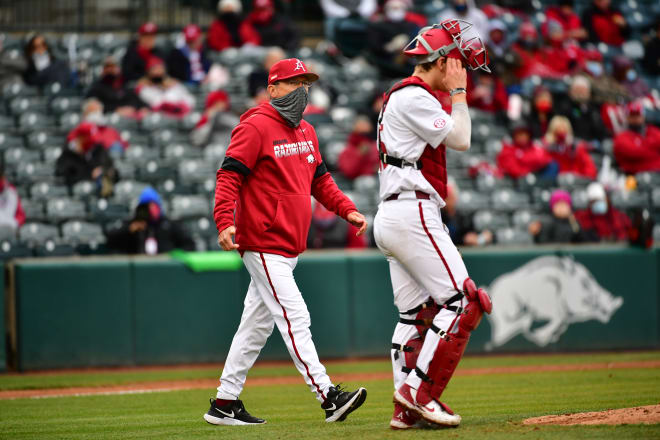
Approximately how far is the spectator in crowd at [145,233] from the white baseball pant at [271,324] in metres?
5.61

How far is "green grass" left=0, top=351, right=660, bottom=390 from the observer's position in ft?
32.1

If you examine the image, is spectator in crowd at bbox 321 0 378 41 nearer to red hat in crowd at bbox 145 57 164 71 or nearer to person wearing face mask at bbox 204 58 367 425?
red hat in crowd at bbox 145 57 164 71

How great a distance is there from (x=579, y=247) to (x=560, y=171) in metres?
2.55

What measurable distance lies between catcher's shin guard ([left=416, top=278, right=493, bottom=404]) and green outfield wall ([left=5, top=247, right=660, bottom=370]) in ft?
20.6

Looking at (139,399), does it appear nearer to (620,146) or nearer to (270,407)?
(270,407)

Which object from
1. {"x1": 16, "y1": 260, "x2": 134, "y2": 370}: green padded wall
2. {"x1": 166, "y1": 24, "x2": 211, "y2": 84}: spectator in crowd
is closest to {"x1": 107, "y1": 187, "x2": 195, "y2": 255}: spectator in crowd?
{"x1": 16, "y1": 260, "x2": 134, "y2": 370}: green padded wall

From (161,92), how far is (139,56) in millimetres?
681

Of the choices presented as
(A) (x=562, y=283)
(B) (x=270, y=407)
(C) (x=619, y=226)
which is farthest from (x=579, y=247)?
(B) (x=270, y=407)

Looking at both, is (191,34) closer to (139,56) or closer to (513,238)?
(139,56)

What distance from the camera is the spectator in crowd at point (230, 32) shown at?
15.8 metres

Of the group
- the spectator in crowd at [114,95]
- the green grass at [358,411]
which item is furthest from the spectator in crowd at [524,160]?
the spectator in crowd at [114,95]

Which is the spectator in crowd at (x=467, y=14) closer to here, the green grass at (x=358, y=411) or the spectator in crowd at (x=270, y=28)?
the spectator in crowd at (x=270, y=28)

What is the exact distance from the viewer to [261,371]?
1068cm

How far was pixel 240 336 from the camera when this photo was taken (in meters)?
Answer: 5.99
